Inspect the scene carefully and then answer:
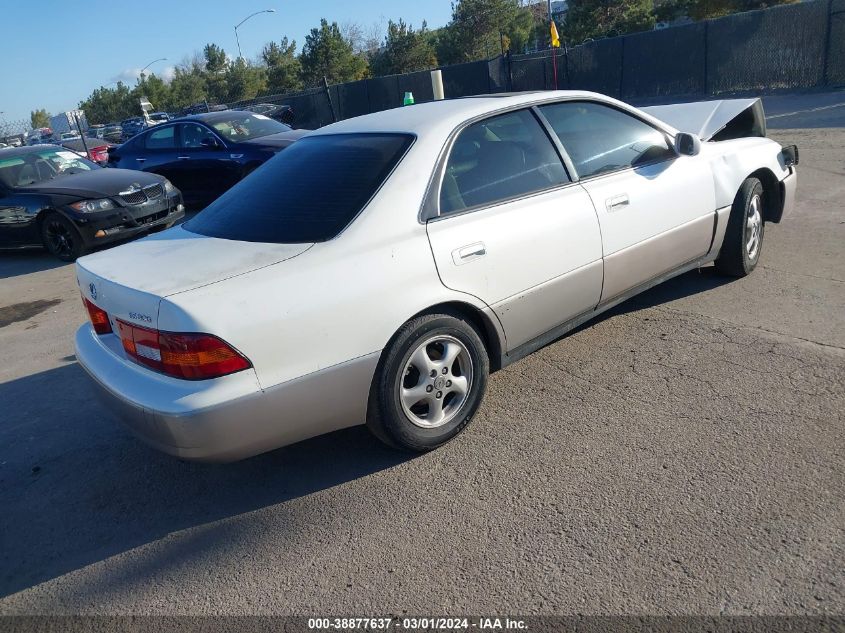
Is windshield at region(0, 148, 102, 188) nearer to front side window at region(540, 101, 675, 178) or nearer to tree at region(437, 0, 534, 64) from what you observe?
front side window at region(540, 101, 675, 178)

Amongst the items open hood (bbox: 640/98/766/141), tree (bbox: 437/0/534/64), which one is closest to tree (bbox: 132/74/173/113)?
tree (bbox: 437/0/534/64)

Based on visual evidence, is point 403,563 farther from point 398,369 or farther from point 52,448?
point 52,448

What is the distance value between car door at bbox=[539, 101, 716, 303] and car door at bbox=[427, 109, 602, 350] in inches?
6.0

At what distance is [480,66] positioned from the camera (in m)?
26.0

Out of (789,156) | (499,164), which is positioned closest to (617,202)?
(499,164)

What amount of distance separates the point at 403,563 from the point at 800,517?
4.94 ft

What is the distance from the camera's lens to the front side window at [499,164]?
11.6 feet

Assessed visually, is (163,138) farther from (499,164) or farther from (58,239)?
(499,164)

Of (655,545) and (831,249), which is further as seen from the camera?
(831,249)

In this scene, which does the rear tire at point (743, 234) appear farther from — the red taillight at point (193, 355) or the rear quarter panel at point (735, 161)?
the red taillight at point (193, 355)

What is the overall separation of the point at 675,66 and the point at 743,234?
63.3ft

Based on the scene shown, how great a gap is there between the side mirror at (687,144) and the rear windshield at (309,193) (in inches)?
76.3

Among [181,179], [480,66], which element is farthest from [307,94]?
[181,179]

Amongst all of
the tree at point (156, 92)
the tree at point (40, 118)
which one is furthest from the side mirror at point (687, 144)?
the tree at point (40, 118)
